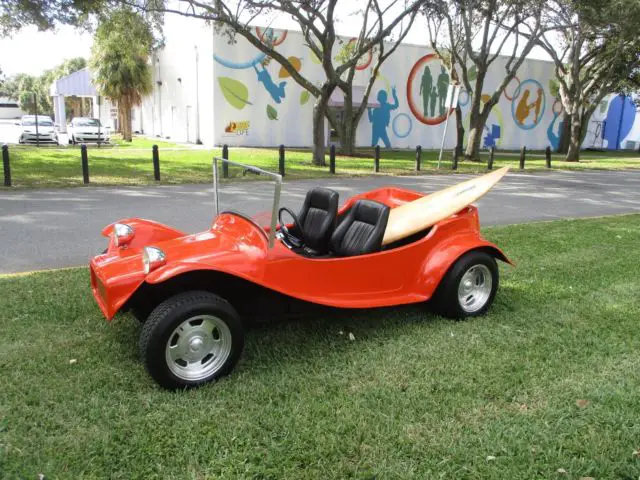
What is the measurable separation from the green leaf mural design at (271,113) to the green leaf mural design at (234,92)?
1.07m

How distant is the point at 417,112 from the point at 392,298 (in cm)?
2906

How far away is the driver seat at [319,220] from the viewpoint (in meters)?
4.05

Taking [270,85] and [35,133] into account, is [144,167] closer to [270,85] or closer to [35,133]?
[35,133]

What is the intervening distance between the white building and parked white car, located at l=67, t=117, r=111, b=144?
4341 mm

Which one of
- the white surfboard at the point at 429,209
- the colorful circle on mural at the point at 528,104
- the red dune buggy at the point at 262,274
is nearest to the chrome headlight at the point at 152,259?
the red dune buggy at the point at 262,274

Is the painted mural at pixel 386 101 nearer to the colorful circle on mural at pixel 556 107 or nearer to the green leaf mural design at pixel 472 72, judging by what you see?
the colorful circle on mural at pixel 556 107

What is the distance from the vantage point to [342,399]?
3055 mm

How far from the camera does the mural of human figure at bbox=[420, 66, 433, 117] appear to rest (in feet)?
102

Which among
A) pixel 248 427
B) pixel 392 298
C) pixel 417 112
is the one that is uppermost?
pixel 417 112

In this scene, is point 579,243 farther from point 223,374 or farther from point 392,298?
point 223,374

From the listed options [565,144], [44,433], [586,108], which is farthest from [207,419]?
[565,144]

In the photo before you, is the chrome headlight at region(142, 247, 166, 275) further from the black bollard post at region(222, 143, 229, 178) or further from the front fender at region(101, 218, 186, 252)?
the black bollard post at region(222, 143, 229, 178)

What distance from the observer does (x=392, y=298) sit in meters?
3.97

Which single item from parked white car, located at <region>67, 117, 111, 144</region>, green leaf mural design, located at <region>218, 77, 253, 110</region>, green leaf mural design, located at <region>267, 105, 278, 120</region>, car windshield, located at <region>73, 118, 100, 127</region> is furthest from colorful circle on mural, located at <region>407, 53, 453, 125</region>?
car windshield, located at <region>73, 118, 100, 127</region>
